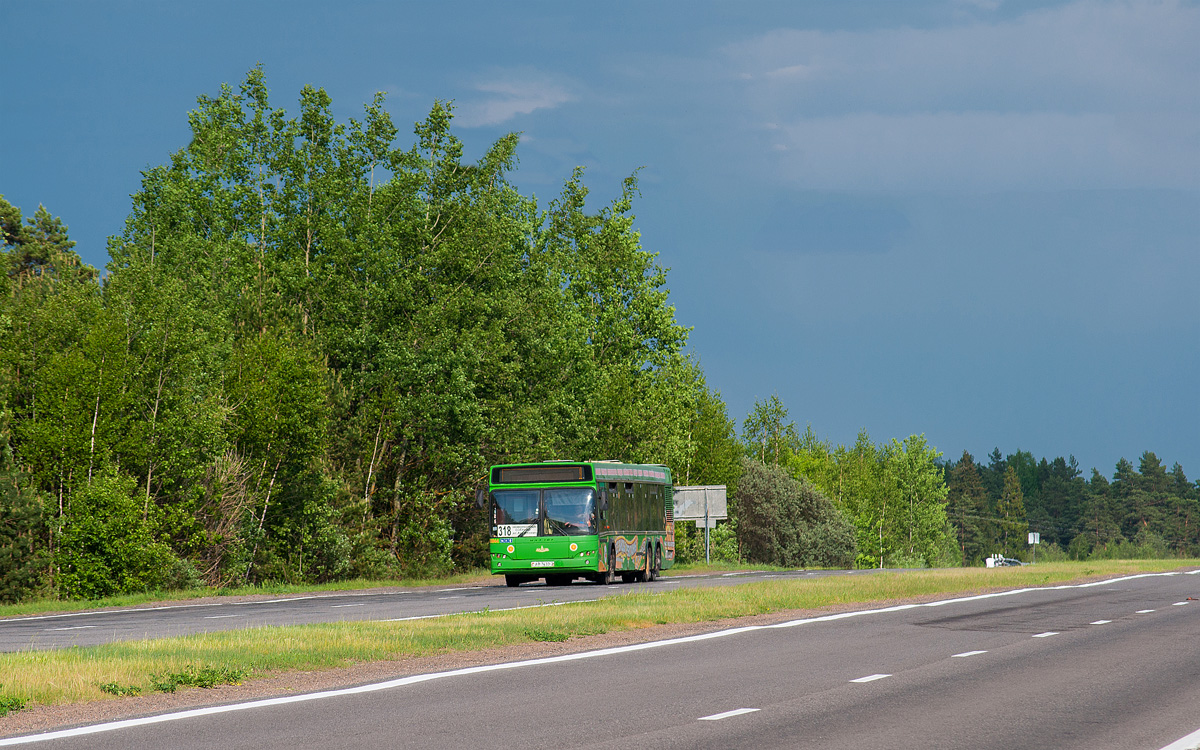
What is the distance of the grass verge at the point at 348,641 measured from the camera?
12.2 meters

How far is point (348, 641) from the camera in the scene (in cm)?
1602

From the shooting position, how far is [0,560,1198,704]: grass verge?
12234mm

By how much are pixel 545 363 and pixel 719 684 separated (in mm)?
38423

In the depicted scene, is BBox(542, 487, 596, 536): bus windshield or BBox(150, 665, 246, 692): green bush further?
BBox(542, 487, 596, 536): bus windshield

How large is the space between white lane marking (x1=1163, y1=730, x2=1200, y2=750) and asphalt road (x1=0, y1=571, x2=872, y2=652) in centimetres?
1309

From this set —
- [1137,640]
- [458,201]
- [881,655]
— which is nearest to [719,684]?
[881,655]

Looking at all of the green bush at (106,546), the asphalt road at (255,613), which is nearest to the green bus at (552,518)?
the asphalt road at (255,613)

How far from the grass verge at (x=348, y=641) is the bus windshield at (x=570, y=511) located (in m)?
6.65

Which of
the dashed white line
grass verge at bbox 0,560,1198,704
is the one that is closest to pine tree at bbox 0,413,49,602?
grass verge at bbox 0,560,1198,704

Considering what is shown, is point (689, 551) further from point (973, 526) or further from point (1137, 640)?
point (973, 526)

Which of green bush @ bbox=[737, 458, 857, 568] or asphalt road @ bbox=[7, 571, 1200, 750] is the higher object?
green bush @ bbox=[737, 458, 857, 568]

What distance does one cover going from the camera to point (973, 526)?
198250 mm

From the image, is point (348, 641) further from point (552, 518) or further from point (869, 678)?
point (552, 518)

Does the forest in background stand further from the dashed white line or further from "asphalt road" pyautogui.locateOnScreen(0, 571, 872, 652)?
the dashed white line
